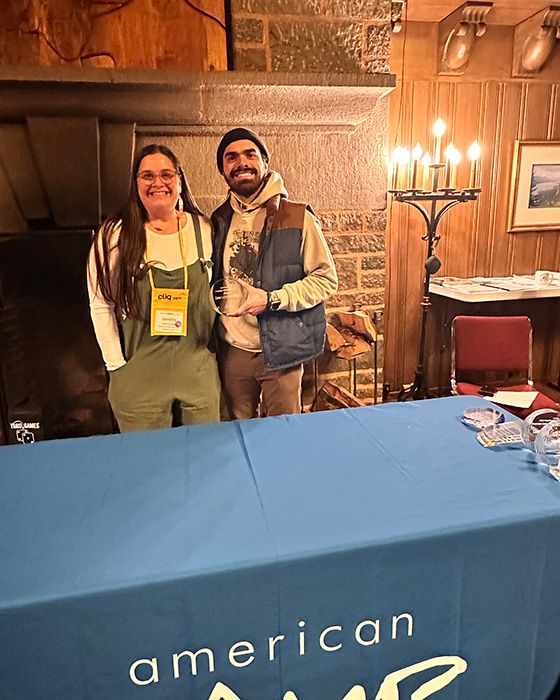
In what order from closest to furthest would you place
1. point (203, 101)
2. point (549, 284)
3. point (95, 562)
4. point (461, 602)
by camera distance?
point (95, 562) → point (461, 602) → point (203, 101) → point (549, 284)

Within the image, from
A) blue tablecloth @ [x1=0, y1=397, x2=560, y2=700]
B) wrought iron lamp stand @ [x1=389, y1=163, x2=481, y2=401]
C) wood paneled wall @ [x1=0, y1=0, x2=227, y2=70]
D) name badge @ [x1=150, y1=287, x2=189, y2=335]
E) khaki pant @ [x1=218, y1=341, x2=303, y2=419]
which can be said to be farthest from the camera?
wrought iron lamp stand @ [x1=389, y1=163, x2=481, y2=401]

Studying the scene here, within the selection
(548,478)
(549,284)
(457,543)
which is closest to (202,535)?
(457,543)

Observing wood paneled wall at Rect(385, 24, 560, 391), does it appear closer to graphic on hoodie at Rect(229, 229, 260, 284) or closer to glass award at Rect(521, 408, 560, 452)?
graphic on hoodie at Rect(229, 229, 260, 284)

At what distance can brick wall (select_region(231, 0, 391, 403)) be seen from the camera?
2297mm

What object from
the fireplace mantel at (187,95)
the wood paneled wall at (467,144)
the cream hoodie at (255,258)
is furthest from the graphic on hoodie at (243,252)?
the wood paneled wall at (467,144)

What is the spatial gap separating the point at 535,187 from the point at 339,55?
6.57 feet

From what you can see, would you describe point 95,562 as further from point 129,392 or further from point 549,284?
point 549,284

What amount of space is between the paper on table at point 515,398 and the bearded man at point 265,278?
90 centimetres

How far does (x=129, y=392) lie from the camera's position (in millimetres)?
2547

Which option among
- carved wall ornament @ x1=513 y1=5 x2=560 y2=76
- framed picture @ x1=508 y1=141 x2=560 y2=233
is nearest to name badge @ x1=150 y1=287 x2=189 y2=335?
framed picture @ x1=508 y1=141 x2=560 y2=233

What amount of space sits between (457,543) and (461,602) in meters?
0.16

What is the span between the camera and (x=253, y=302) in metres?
A: 2.53

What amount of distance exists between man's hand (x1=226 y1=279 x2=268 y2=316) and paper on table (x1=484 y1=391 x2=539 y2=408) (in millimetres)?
1187

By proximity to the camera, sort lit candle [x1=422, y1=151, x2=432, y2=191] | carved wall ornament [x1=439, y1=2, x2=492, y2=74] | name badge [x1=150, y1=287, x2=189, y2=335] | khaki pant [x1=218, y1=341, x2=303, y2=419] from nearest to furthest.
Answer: name badge [x1=150, y1=287, x2=189, y2=335] → khaki pant [x1=218, y1=341, x2=303, y2=419] → carved wall ornament [x1=439, y1=2, x2=492, y2=74] → lit candle [x1=422, y1=151, x2=432, y2=191]
